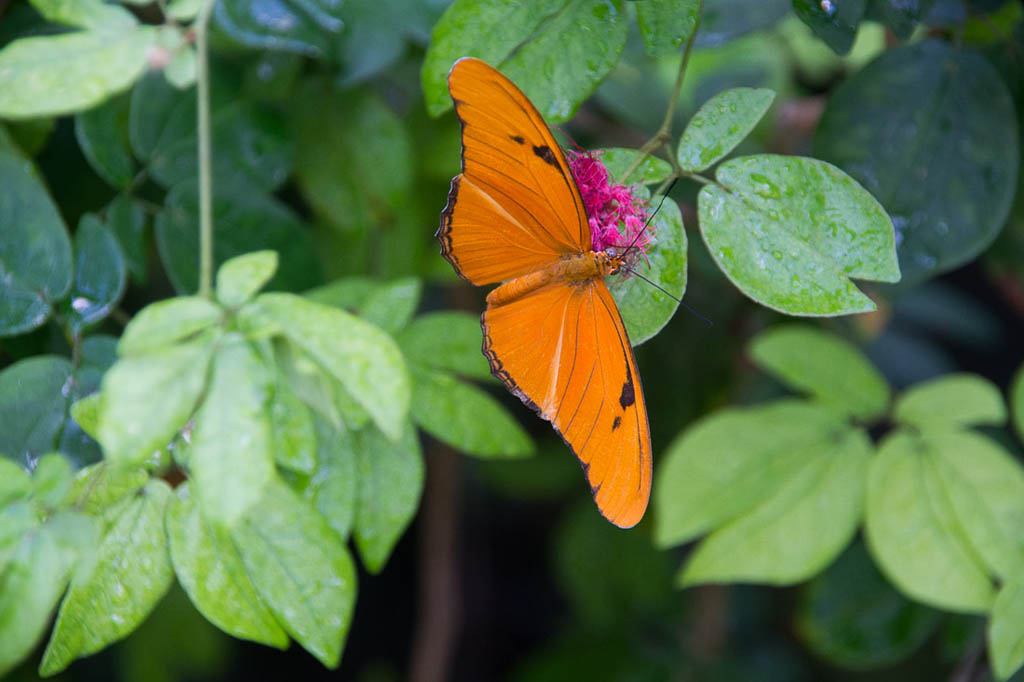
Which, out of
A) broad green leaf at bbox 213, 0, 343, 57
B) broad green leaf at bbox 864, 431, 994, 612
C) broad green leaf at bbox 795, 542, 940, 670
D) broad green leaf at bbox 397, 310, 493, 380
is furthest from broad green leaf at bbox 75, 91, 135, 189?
broad green leaf at bbox 795, 542, 940, 670

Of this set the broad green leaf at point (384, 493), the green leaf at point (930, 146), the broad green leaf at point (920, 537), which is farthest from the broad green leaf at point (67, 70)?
the broad green leaf at point (920, 537)

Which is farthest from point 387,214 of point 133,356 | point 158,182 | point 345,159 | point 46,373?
point 133,356

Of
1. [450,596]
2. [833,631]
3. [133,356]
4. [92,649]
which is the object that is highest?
[133,356]

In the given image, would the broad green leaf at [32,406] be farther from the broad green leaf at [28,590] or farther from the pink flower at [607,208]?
the pink flower at [607,208]

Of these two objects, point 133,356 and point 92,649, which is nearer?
point 133,356

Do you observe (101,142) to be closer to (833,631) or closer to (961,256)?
(961,256)
